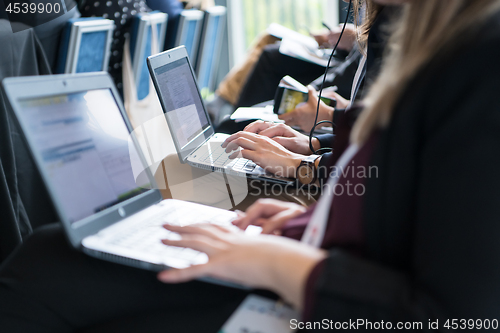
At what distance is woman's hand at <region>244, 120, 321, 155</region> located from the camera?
1112 millimetres

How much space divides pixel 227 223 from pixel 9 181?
754mm

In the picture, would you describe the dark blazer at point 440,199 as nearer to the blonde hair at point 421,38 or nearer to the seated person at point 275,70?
the blonde hair at point 421,38

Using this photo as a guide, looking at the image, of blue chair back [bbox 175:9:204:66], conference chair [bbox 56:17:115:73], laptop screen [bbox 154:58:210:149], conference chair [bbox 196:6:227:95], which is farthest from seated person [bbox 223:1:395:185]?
conference chair [bbox 196:6:227:95]

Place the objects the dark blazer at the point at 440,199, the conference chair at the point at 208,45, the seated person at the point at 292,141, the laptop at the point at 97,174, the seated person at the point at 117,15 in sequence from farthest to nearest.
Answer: the conference chair at the point at 208,45 < the seated person at the point at 117,15 < the seated person at the point at 292,141 < the laptop at the point at 97,174 < the dark blazer at the point at 440,199

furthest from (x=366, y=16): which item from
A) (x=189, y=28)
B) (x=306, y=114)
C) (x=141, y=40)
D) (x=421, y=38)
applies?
(x=189, y=28)

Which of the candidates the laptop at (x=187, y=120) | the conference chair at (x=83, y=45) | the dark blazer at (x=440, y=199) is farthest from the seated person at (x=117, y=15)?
the dark blazer at (x=440, y=199)

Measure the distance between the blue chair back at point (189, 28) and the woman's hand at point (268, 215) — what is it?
180 centimetres

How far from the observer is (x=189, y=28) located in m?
2.50

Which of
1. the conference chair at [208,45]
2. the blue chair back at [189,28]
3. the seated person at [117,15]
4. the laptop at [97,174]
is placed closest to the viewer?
the laptop at [97,174]

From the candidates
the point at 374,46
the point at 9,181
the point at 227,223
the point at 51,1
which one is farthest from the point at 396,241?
the point at 51,1

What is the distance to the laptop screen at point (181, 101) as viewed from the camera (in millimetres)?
1034

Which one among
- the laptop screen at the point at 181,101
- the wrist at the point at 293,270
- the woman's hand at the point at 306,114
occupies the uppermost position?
the laptop screen at the point at 181,101

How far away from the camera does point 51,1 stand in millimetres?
1373

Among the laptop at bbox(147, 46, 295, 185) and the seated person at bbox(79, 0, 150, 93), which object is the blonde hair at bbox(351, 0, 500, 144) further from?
the seated person at bbox(79, 0, 150, 93)
